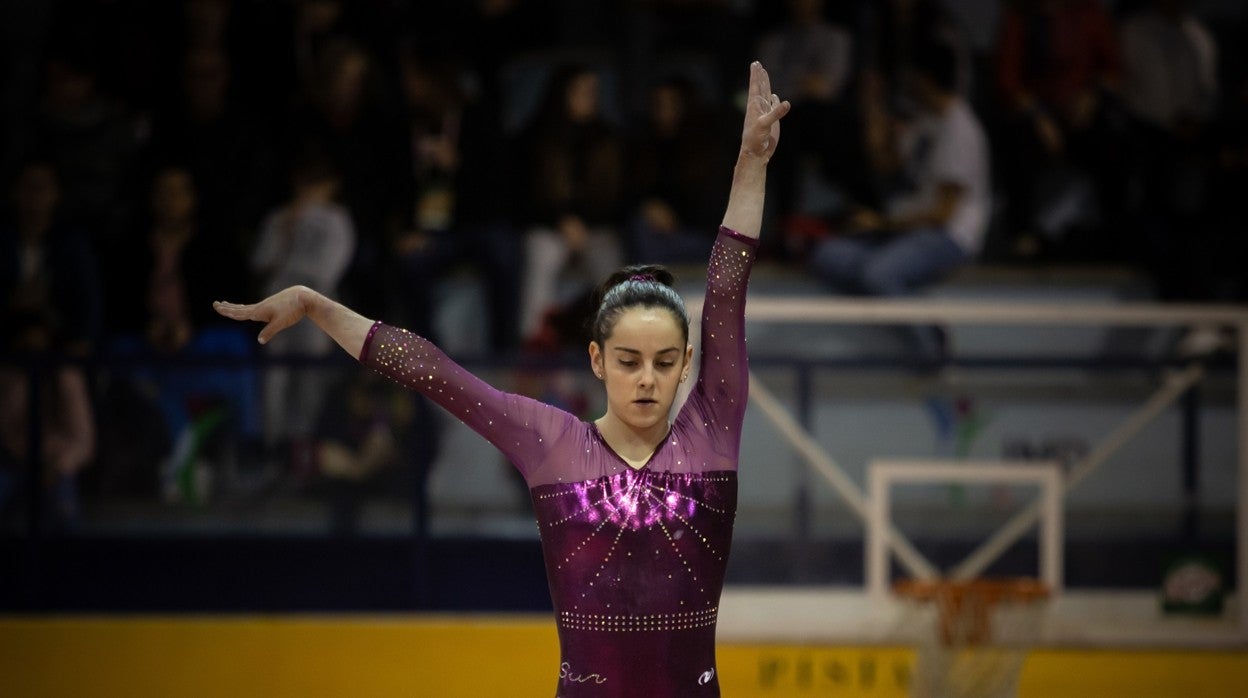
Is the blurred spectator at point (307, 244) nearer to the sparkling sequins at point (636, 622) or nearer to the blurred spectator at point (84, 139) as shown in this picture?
the blurred spectator at point (84, 139)

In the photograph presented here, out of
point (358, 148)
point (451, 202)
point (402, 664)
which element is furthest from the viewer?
point (451, 202)

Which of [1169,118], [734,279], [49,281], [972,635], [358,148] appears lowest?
[972,635]

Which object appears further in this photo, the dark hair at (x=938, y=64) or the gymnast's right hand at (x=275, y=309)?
the dark hair at (x=938, y=64)

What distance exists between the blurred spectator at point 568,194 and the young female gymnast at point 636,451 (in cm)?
484

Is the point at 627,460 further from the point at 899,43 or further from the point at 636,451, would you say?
the point at 899,43

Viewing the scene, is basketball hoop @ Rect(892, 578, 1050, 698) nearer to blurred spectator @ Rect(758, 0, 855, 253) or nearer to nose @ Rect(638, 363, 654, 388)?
nose @ Rect(638, 363, 654, 388)

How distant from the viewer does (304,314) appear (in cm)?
314

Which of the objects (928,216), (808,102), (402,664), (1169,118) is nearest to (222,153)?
(808,102)

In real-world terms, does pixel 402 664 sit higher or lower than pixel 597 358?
lower

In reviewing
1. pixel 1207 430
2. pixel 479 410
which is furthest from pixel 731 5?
pixel 479 410

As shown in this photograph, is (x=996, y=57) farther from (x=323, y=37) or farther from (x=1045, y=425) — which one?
(x=323, y=37)

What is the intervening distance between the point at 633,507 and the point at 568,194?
203 inches

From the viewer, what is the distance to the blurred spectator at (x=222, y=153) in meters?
8.02

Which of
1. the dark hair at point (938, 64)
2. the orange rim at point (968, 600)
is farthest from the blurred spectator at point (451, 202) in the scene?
the orange rim at point (968, 600)
